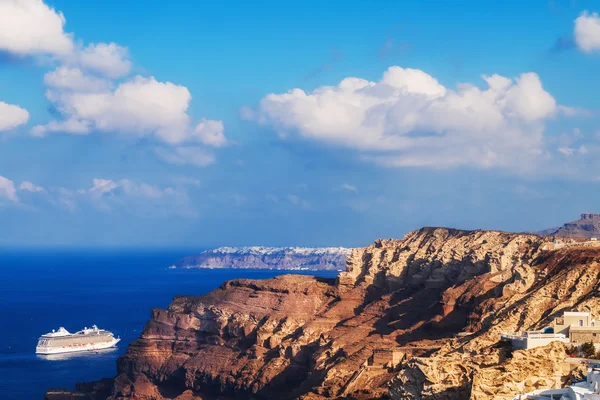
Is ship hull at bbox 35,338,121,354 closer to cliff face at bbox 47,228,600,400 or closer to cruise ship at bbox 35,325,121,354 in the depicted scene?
cruise ship at bbox 35,325,121,354

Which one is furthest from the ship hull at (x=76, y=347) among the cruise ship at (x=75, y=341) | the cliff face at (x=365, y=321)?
the cliff face at (x=365, y=321)

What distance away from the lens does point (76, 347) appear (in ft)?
521

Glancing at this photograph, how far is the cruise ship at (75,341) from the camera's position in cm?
15362

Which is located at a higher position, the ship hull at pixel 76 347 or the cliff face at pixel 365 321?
the cliff face at pixel 365 321

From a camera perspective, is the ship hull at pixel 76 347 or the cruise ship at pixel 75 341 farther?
the cruise ship at pixel 75 341

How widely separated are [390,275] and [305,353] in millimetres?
19858

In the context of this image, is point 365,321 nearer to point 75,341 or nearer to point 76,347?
point 76,347

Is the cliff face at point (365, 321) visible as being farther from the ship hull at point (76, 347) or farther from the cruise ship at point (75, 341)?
the cruise ship at point (75, 341)

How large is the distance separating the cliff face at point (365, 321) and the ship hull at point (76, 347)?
42.6 metres

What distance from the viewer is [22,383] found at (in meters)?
123

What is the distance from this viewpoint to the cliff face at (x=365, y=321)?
252ft

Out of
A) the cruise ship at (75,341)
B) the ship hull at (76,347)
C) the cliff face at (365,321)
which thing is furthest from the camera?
the cruise ship at (75,341)

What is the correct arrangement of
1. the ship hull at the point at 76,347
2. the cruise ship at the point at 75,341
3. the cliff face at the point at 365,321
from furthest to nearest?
the cruise ship at the point at 75,341 → the ship hull at the point at 76,347 → the cliff face at the point at 365,321

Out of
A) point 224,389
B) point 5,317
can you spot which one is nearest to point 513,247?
point 224,389
